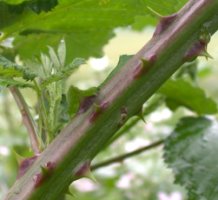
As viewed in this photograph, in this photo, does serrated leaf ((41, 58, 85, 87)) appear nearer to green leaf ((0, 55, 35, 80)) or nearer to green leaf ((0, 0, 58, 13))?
green leaf ((0, 55, 35, 80))

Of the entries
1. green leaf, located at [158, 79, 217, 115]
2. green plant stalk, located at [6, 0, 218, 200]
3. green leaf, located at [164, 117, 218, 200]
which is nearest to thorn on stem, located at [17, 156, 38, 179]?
green plant stalk, located at [6, 0, 218, 200]

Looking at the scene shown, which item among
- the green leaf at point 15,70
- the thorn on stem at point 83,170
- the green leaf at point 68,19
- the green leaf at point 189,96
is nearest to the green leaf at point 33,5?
the green leaf at point 68,19

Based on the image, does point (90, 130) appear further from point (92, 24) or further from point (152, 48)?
point (92, 24)

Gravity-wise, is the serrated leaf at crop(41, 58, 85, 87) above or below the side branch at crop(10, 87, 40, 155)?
above

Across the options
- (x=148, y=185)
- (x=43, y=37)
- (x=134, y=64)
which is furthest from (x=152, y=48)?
(x=148, y=185)

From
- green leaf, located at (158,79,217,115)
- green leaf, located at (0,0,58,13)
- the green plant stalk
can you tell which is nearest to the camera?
the green plant stalk

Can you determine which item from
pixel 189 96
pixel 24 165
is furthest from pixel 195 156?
pixel 24 165

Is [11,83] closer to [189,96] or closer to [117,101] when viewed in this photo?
Result: [117,101]
